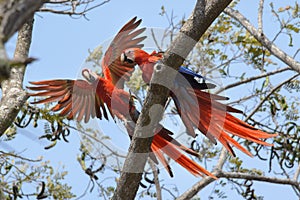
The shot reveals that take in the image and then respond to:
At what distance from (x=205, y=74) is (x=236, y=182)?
0.97 metres

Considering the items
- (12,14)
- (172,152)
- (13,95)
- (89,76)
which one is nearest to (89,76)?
(89,76)

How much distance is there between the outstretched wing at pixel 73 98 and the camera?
3268 millimetres

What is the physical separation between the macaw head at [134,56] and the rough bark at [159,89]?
80 centimetres

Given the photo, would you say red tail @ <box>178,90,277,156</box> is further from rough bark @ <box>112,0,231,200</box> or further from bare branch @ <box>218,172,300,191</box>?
bare branch @ <box>218,172,300,191</box>

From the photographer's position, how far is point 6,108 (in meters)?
2.72

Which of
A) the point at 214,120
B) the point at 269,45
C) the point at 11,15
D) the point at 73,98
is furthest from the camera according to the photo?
the point at 269,45

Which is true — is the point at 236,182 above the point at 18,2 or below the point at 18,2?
above

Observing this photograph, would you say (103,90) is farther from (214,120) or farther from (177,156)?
(214,120)

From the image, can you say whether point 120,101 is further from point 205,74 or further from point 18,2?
point 18,2

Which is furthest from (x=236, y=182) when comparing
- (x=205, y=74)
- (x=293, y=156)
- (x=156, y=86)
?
(x=156, y=86)

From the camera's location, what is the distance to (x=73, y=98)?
11.1 feet

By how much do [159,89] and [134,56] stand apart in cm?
94

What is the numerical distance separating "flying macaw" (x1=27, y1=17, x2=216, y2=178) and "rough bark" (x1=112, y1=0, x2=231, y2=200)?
0.76 meters

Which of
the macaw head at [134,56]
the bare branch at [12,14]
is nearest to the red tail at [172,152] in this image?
the macaw head at [134,56]
